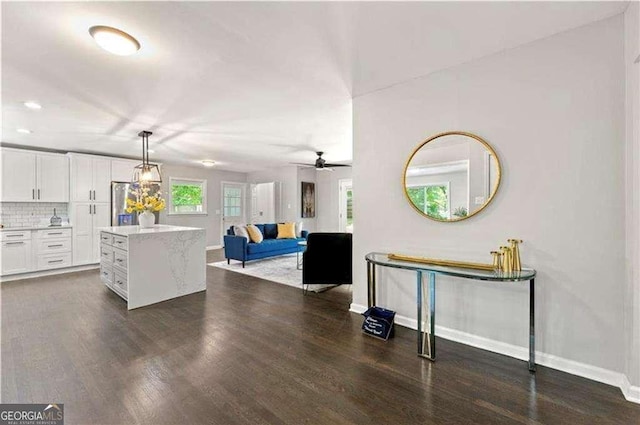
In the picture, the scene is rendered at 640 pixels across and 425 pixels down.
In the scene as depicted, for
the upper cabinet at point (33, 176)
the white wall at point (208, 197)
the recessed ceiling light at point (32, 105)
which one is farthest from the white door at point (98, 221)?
the recessed ceiling light at point (32, 105)

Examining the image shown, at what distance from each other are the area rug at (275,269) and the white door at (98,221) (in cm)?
228

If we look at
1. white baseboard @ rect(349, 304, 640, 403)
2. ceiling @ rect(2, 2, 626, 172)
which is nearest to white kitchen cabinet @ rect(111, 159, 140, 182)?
ceiling @ rect(2, 2, 626, 172)

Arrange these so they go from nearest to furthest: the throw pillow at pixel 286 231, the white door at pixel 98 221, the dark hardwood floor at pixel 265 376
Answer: the dark hardwood floor at pixel 265 376
the white door at pixel 98 221
the throw pillow at pixel 286 231

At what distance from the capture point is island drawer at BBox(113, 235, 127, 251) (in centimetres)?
355

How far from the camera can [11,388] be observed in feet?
6.18

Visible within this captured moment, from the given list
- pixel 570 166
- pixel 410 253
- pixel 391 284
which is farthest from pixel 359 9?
pixel 391 284

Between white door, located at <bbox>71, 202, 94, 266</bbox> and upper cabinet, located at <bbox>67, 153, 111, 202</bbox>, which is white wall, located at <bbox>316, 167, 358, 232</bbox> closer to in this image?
upper cabinet, located at <bbox>67, 153, 111, 202</bbox>

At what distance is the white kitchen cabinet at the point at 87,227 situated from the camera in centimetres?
555

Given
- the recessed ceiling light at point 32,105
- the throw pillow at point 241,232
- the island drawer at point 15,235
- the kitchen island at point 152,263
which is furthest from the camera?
the throw pillow at point 241,232

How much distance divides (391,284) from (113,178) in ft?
20.6

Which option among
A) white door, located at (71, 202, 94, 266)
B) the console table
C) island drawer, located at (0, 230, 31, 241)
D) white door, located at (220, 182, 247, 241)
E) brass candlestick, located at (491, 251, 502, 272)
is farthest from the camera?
white door, located at (220, 182, 247, 241)

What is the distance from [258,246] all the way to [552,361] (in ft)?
16.8

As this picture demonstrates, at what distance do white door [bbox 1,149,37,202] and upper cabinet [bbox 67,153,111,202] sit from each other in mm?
565

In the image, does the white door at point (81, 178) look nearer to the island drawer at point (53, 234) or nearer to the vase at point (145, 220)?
the island drawer at point (53, 234)
